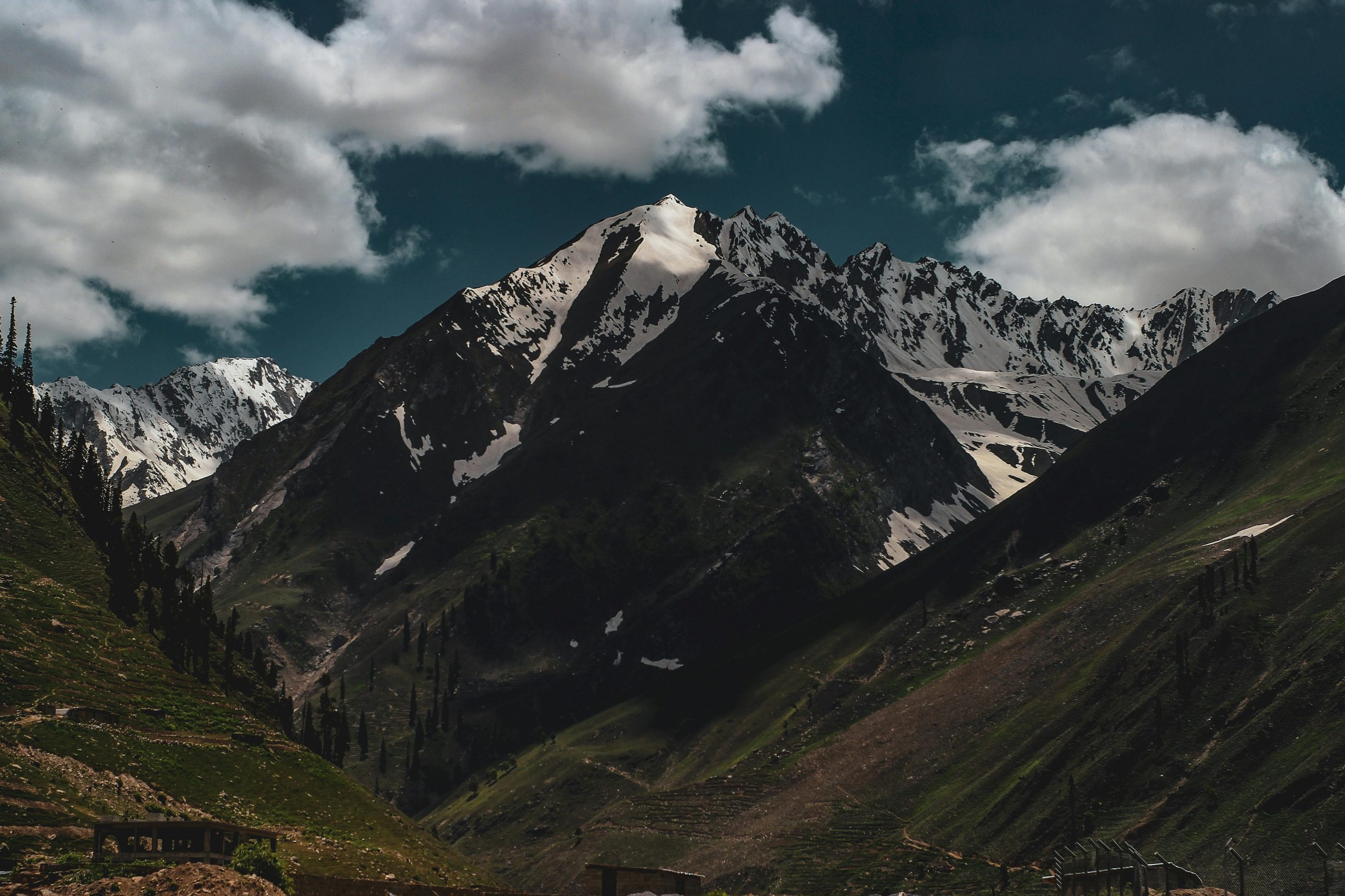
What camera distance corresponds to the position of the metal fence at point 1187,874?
54094mm

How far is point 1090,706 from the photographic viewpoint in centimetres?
18250

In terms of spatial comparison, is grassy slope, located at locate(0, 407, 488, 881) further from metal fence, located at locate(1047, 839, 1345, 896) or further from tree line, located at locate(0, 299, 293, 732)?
metal fence, located at locate(1047, 839, 1345, 896)

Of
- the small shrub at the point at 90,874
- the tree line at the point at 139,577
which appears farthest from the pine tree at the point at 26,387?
the small shrub at the point at 90,874

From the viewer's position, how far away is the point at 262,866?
46.1 m

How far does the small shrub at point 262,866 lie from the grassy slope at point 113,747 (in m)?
21.6

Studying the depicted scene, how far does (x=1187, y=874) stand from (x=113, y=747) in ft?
225

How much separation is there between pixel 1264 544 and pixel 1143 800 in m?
71.1

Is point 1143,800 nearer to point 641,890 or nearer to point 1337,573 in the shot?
point 1337,573

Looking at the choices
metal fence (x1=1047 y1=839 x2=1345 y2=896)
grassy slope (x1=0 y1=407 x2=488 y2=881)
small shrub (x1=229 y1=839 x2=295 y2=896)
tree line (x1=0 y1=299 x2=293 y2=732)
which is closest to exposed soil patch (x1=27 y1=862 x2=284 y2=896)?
small shrub (x1=229 y1=839 x2=295 y2=896)

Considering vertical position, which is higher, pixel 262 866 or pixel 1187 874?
pixel 262 866

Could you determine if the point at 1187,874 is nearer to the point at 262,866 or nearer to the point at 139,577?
the point at 262,866

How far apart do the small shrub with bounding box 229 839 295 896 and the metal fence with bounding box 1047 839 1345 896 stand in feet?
104

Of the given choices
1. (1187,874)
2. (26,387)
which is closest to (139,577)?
(26,387)

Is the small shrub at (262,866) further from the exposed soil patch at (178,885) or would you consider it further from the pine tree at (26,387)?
the pine tree at (26,387)
